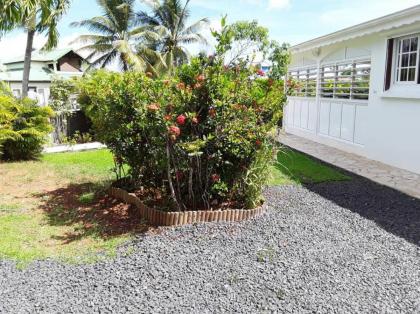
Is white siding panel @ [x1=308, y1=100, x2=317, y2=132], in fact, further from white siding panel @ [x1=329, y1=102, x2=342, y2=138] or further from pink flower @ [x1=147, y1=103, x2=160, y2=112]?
pink flower @ [x1=147, y1=103, x2=160, y2=112]

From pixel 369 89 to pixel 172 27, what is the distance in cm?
2153

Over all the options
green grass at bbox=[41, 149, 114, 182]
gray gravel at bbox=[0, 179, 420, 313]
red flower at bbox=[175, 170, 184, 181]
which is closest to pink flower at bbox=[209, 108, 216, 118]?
red flower at bbox=[175, 170, 184, 181]

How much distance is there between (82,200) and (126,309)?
382 cm

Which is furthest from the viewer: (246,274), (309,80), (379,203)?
(309,80)

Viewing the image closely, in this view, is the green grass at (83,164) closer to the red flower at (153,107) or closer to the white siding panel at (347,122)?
the red flower at (153,107)

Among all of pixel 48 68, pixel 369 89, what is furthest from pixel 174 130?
pixel 48 68

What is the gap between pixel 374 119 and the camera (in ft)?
34.0

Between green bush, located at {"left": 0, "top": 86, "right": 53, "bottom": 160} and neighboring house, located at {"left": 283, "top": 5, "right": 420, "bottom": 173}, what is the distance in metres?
7.05

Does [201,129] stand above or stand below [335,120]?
above

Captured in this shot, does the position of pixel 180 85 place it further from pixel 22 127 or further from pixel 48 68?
pixel 48 68

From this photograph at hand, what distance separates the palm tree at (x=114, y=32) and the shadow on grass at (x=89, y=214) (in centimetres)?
2145

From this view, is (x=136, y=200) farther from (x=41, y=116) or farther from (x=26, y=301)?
(x=41, y=116)

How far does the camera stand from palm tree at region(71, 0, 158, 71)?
2788 cm

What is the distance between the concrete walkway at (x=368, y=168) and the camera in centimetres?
785
